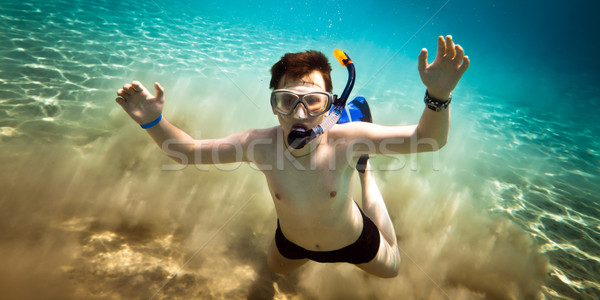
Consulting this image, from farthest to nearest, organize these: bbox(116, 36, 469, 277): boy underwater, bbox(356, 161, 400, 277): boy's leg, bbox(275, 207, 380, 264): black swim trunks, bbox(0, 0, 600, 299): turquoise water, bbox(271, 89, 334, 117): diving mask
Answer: bbox(0, 0, 600, 299): turquoise water < bbox(356, 161, 400, 277): boy's leg < bbox(275, 207, 380, 264): black swim trunks < bbox(271, 89, 334, 117): diving mask < bbox(116, 36, 469, 277): boy underwater

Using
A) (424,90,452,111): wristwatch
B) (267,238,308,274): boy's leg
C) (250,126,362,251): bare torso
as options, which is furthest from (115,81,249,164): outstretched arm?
(424,90,452,111): wristwatch

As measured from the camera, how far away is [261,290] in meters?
2.76

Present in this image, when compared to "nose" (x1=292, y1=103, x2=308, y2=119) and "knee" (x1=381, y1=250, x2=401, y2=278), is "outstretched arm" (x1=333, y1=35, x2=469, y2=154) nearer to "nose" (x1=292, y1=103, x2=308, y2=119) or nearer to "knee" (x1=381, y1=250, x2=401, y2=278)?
"nose" (x1=292, y1=103, x2=308, y2=119)

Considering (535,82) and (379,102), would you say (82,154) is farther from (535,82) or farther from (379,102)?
(535,82)

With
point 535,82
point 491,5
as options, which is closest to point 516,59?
point 535,82

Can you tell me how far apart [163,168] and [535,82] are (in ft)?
112

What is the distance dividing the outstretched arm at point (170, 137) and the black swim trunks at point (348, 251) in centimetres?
98

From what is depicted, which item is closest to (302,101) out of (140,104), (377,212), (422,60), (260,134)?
(260,134)

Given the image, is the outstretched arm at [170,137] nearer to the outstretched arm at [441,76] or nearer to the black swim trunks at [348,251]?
the black swim trunks at [348,251]

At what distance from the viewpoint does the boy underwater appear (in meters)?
1.56

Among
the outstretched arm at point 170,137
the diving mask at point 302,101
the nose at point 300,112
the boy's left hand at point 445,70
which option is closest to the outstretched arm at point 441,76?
the boy's left hand at point 445,70

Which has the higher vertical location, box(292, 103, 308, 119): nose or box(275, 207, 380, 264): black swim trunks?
box(292, 103, 308, 119): nose

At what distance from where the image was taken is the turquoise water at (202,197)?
2.75 meters

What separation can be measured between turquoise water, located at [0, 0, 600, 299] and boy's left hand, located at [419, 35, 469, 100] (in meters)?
2.51
